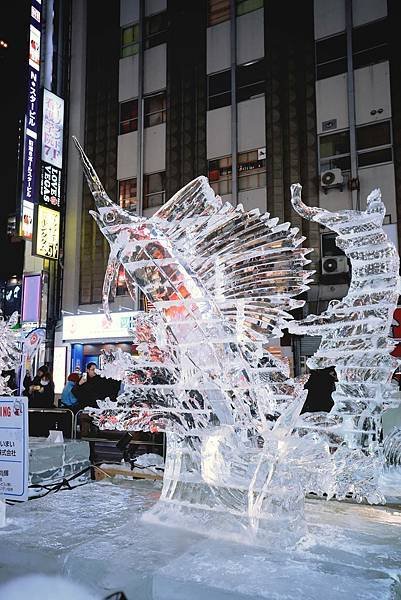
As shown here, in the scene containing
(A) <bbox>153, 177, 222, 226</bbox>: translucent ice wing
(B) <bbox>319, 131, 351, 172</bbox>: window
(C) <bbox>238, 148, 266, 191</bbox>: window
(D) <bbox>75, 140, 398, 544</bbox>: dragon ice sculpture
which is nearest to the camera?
(D) <bbox>75, 140, 398, 544</bbox>: dragon ice sculpture

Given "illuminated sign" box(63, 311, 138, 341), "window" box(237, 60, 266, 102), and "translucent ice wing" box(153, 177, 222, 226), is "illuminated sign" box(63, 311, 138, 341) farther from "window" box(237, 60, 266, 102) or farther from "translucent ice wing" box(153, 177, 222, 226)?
"translucent ice wing" box(153, 177, 222, 226)

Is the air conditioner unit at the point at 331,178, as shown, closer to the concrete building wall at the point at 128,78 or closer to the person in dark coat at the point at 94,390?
the concrete building wall at the point at 128,78

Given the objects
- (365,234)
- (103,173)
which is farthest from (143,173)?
(365,234)

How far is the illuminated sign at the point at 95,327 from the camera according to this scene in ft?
44.3

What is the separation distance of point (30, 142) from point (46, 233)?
7.23 feet

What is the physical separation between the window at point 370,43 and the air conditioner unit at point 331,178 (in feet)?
8.04

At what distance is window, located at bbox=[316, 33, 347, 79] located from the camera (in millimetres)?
12164

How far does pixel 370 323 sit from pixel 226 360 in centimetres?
98

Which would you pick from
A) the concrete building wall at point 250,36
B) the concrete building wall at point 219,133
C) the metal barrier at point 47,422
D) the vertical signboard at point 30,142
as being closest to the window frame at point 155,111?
the concrete building wall at point 219,133

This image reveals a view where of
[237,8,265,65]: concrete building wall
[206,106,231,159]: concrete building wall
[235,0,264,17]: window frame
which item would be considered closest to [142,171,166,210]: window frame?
[206,106,231,159]: concrete building wall

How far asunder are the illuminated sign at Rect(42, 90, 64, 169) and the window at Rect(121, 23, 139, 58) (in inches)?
94.8

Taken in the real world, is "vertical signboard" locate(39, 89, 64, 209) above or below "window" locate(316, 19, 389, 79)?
below

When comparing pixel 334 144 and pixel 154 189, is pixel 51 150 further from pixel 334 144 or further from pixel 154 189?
pixel 334 144

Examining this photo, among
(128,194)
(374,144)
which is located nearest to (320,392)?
(374,144)
